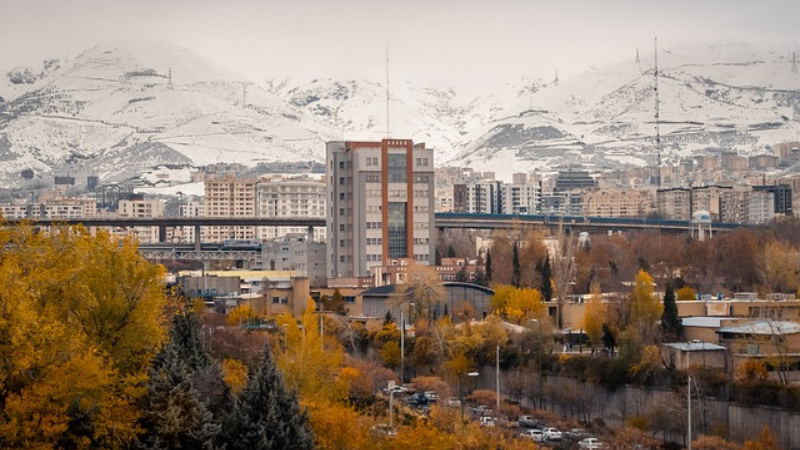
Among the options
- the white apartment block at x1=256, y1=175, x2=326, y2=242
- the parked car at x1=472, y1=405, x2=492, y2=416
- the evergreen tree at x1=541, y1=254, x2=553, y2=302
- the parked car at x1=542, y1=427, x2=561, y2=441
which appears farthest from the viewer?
the white apartment block at x1=256, y1=175, x2=326, y2=242

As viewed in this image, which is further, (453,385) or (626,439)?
(453,385)

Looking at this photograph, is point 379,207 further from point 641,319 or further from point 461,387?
point 641,319

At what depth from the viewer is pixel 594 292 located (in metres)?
53.4

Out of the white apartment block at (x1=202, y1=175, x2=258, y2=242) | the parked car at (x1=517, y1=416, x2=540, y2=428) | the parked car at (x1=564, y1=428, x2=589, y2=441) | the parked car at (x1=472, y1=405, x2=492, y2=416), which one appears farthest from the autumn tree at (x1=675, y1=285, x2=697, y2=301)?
the white apartment block at (x1=202, y1=175, x2=258, y2=242)

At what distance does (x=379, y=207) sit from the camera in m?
71.6

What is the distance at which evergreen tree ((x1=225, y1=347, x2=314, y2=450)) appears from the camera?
28.4 meters

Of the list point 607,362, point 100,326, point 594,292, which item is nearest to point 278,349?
point 607,362

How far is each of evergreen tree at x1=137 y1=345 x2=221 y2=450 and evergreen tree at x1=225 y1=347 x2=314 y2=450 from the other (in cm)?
42

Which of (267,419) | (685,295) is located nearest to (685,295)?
(685,295)

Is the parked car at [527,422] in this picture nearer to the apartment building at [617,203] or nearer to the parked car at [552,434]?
the parked car at [552,434]

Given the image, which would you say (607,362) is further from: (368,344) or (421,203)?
(421,203)

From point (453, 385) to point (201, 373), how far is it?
17.6 metres

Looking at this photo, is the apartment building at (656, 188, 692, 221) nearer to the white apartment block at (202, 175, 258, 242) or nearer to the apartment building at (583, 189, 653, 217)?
the apartment building at (583, 189, 653, 217)

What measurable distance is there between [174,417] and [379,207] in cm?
4423
